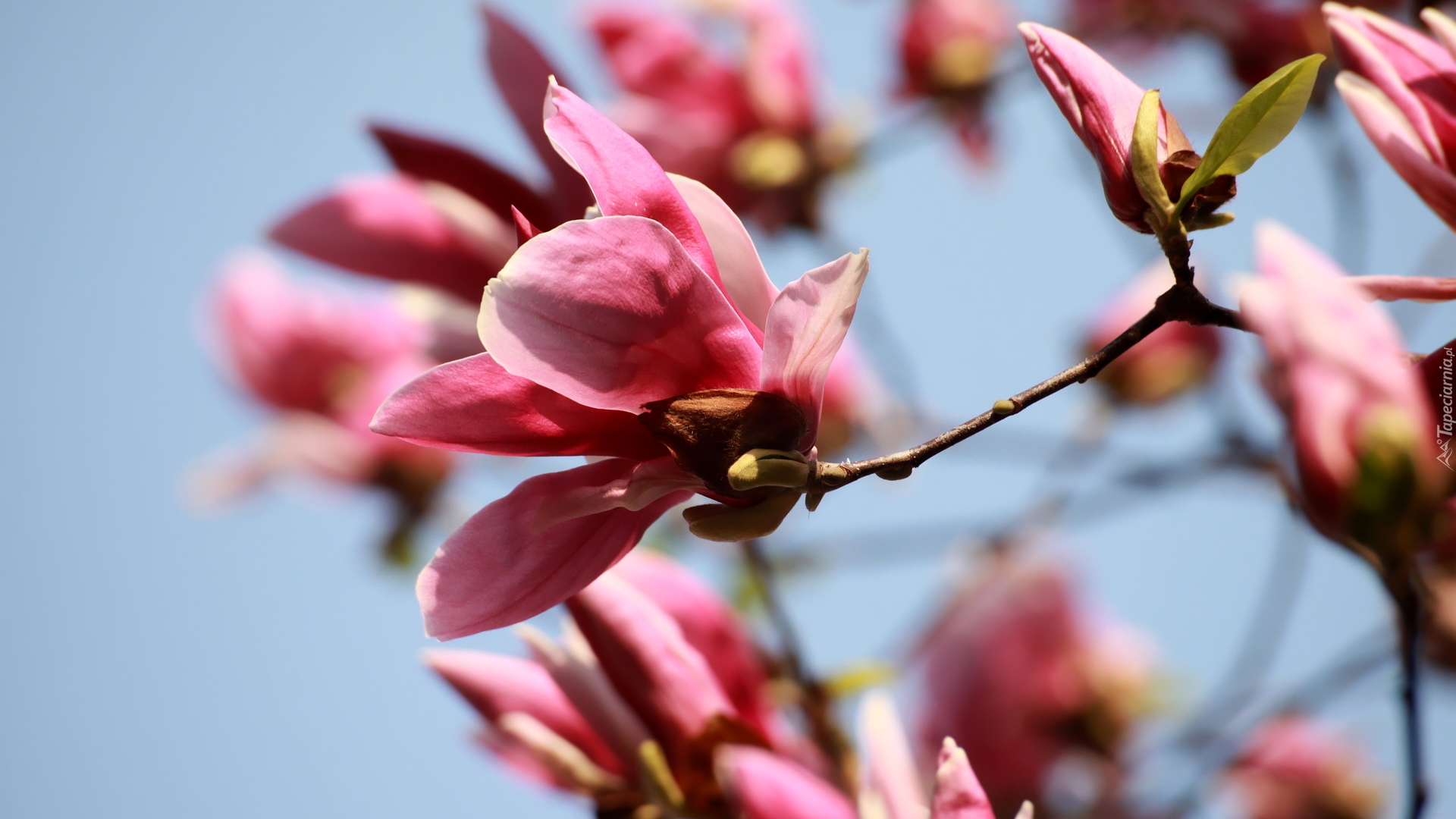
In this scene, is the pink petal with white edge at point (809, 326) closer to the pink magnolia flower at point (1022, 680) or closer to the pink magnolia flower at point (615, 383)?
the pink magnolia flower at point (615, 383)

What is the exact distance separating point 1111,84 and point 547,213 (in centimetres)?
37

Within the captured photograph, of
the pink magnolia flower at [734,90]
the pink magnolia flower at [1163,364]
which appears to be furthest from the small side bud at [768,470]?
the pink magnolia flower at [1163,364]

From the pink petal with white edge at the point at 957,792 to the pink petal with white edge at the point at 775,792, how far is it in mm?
71

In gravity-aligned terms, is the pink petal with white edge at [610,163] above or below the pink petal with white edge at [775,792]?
above

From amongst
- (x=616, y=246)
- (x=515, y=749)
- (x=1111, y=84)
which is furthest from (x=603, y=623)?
(x=1111, y=84)

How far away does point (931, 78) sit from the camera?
69.9 inches

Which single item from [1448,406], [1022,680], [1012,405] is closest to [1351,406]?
[1448,406]

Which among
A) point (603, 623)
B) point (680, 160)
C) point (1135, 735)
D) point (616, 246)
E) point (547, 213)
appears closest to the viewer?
point (616, 246)

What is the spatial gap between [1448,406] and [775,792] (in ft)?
1.19

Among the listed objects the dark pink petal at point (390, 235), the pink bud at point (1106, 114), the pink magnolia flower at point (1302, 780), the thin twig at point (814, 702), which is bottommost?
the pink magnolia flower at point (1302, 780)

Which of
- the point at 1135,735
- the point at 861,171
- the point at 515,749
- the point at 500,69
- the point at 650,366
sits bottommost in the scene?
the point at 1135,735

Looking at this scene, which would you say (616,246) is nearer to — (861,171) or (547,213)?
(547,213)

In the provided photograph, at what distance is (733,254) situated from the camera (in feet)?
1.64

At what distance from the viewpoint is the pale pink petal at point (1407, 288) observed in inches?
19.9
